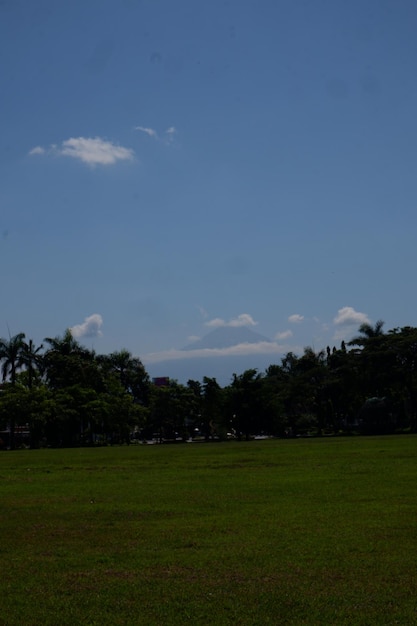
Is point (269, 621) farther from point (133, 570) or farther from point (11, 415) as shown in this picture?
point (11, 415)

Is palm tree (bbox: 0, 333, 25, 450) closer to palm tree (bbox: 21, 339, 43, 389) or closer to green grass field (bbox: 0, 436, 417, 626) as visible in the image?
palm tree (bbox: 21, 339, 43, 389)

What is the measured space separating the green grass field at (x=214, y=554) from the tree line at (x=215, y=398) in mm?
56332

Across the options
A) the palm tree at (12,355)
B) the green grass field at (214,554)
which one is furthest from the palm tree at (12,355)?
the green grass field at (214,554)

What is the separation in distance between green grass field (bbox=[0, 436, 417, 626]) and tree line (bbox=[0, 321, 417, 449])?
5633cm

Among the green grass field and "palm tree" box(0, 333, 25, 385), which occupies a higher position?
"palm tree" box(0, 333, 25, 385)

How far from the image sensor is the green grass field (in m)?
9.38

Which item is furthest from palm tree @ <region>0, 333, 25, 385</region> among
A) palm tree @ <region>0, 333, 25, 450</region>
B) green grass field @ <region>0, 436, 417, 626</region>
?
green grass field @ <region>0, 436, 417, 626</region>

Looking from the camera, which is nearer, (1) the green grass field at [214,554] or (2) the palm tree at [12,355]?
(1) the green grass field at [214,554]

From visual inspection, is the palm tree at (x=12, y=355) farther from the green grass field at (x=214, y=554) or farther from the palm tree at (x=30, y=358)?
the green grass field at (x=214, y=554)

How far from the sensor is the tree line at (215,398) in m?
79.6

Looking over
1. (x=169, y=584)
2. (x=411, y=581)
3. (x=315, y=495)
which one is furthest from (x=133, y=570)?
(x=315, y=495)

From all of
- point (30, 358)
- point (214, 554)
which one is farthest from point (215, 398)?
point (214, 554)

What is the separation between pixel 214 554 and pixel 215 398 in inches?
3133

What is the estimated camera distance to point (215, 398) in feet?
301
